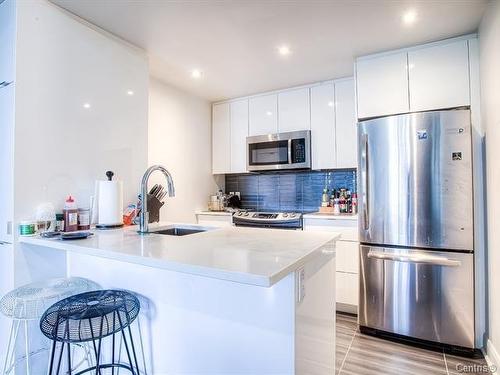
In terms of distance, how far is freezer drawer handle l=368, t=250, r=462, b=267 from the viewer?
2.16 meters

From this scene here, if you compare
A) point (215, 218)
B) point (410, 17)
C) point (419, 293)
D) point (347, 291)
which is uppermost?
point (410, 17)

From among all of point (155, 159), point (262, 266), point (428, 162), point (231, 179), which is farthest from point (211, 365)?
point (231, 179)

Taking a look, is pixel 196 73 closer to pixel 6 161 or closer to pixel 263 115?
pixel 263 115

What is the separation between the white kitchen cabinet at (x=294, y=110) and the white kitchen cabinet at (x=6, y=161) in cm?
248

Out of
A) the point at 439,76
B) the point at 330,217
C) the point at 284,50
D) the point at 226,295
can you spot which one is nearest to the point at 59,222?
the point at 226,295

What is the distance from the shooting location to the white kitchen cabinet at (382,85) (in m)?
2.47

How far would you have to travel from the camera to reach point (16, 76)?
1662mm

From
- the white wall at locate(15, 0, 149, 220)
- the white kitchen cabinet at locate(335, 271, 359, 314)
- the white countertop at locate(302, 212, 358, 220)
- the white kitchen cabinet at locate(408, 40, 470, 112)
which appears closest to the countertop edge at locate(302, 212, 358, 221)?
the white countertop at locate(302, 212, 358, 220)

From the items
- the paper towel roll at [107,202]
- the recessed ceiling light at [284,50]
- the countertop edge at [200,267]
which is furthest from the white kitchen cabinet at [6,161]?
the recessed ceiling light at [284,50]

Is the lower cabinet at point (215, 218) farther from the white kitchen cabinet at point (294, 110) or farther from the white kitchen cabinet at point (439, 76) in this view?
the white kitchen cabinet at point (439, 76)

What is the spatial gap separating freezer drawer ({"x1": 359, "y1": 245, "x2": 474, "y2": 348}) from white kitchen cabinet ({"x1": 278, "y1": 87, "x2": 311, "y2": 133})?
155 cm

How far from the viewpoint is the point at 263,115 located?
3588 mm

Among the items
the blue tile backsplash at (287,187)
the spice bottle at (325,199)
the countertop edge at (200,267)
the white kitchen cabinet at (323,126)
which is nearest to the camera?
the countertop edge at (200,267)

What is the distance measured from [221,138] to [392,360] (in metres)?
2.91
